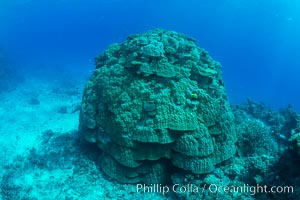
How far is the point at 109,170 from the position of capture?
10547 mm

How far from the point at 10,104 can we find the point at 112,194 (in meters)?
15.1

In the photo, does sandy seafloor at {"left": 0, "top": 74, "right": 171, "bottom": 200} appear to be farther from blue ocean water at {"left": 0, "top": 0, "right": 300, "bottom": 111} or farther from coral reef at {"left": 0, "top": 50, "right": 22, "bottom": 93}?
blue ocean water at {"left": 0, "top": 0, "right": 300, "bottom": 111}

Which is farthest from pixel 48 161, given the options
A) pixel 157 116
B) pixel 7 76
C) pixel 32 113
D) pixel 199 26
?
pixel 199 26

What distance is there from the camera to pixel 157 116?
966cm

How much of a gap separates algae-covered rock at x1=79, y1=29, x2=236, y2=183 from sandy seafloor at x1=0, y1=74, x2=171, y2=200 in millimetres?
733

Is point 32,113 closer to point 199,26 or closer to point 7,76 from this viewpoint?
point 7,76

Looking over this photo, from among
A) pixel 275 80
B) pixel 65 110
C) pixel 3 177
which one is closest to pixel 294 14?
pixel 275 80

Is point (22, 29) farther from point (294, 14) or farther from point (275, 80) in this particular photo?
point (294, 14)

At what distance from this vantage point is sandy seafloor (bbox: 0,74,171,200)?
33.4ft

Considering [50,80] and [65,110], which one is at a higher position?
[50,80]

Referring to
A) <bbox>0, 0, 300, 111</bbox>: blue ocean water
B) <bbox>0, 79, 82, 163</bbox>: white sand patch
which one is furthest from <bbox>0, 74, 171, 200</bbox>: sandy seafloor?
<bbox>0, 0, 300, 111</bbox>: blue ocean water

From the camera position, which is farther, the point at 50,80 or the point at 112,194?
the point at 50,80

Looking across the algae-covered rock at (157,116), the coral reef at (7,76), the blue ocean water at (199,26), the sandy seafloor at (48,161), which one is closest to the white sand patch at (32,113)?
the sandy seafloor at (48,161)

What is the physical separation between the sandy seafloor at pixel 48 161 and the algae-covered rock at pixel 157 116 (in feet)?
2.40
